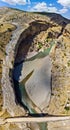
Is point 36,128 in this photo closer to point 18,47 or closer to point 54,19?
point 18,47

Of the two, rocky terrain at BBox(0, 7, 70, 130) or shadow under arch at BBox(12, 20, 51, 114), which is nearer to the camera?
rocky terrain at BBox(0, 7, 70, 130)

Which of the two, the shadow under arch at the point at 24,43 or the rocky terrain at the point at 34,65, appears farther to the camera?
the shadow under arch at the point at 24,43

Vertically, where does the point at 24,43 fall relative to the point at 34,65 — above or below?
above

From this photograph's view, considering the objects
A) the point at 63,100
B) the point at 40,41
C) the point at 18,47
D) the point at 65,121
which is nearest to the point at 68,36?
the point at 40,41

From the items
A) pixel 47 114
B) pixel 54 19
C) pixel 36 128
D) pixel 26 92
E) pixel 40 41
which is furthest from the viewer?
pixel 54 19

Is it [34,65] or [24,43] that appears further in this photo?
[24,43]
